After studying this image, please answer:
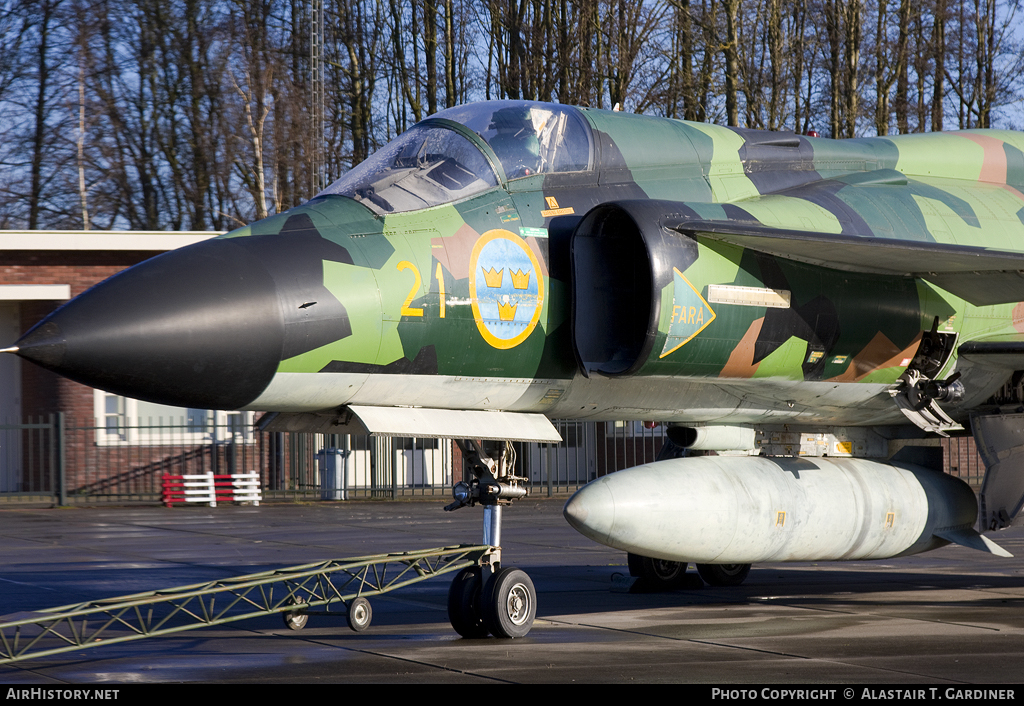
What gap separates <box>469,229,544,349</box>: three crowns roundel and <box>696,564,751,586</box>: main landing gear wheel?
13.7ft

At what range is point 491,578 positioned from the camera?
710 cm

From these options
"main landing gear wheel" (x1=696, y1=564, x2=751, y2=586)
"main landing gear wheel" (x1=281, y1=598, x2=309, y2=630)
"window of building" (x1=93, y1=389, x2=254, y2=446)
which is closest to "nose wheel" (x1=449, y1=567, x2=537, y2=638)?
"main landing gear wheel" (x1=281, y1=598, x2=309, y2=630)

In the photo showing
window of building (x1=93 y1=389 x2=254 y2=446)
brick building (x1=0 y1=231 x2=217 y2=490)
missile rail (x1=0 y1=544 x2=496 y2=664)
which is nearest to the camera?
missile rail (x1=0 y1=544 x2=496 y2=664)

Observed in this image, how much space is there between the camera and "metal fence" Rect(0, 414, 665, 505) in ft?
71.9

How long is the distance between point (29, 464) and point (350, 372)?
18.6 metres

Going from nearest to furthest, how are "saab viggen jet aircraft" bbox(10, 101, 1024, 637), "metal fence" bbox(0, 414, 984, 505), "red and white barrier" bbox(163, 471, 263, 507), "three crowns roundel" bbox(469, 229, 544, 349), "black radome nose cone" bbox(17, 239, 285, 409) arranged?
1. "black radome nose cone" bbox(17, 239, 285, 409)
2. "saab viggen jet aircraft" bbox(10, 101, 1024, 637)
3. "three crowns roundel" bbox(469, 229, 544, 349)
4. "red and white barrier" bbox(163, 471, 263, 507)
5. "metal fence" bbox(0, 414, 984, 505)

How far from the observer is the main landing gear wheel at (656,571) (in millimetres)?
9812

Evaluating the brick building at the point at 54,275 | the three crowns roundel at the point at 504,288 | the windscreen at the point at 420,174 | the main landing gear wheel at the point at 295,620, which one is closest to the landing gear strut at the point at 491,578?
the three crowns roundel at the point at 504,288

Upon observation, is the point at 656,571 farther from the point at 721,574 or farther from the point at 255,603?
the point at 255,603

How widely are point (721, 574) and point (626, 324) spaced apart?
3.99 meters

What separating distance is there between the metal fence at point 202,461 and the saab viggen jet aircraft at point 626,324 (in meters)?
13.3

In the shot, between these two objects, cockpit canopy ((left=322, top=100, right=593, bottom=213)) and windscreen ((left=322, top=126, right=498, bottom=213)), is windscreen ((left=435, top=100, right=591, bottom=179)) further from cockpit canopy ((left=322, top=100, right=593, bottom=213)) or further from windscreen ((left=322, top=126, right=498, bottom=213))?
windscreen ((left=322, top=126, right=498, bottom=213))
